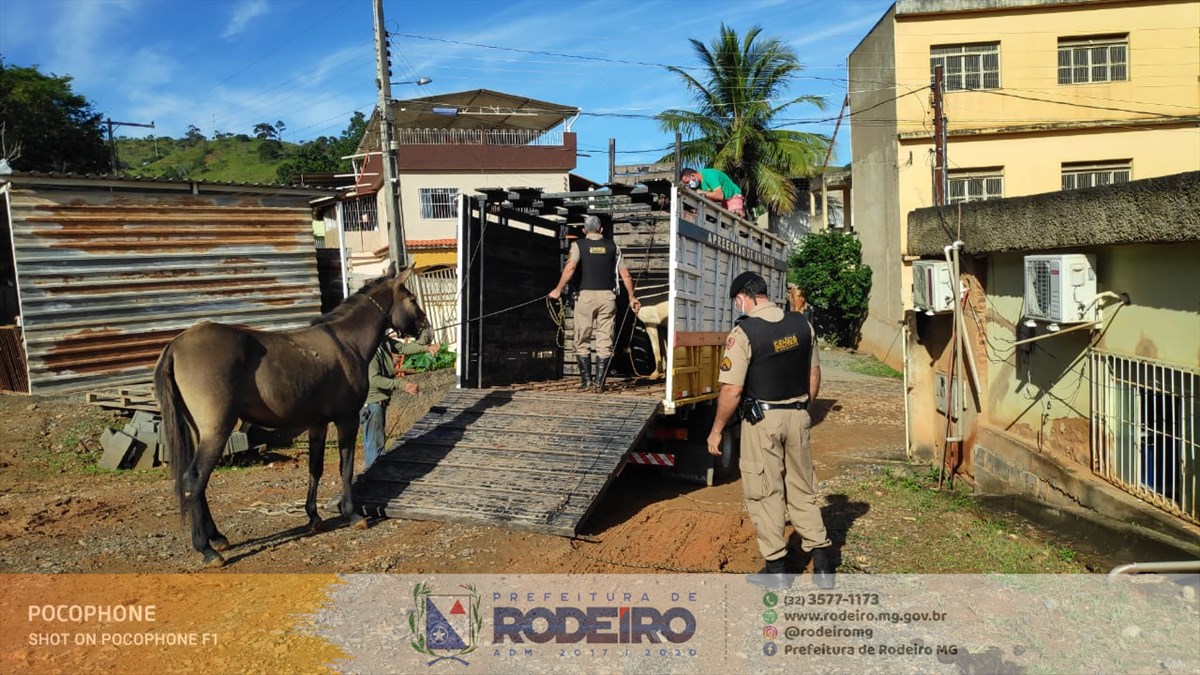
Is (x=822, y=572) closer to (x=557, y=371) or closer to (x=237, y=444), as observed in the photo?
(x=557, y=371)

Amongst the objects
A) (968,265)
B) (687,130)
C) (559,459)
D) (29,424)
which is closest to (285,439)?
(29,424)

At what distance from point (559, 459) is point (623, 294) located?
143 inches

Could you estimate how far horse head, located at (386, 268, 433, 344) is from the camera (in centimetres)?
701

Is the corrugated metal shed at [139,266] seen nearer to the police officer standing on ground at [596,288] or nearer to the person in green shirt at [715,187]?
the person in green shirt at [715,187]

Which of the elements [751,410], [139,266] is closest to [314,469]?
[751,410]

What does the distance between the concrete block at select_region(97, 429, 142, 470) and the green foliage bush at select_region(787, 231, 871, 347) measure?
1666cm

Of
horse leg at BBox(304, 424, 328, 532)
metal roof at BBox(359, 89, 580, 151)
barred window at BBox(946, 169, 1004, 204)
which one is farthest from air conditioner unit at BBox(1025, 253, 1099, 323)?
metal roof at BBox(359, 89, 580, 151)

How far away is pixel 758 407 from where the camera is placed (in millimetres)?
4973

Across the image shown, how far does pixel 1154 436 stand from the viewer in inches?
194

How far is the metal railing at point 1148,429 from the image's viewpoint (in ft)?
15.1

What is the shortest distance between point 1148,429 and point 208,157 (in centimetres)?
8063

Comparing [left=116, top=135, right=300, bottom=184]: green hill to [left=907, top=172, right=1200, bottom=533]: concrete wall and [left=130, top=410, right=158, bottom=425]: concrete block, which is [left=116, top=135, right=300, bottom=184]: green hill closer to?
[left=130, top=410, right=158, bottom=425]: concrete block

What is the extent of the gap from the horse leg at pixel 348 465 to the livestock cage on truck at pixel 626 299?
1660 millimetres

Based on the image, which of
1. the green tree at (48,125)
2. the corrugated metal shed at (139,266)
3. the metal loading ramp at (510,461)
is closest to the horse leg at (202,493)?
the metal loading ramp at (510,461)
